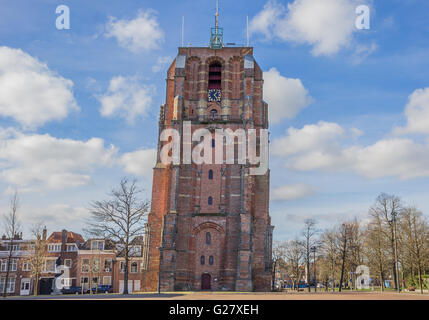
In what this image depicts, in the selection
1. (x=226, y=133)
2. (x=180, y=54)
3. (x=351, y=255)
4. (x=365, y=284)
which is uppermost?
(x=180, y=54)

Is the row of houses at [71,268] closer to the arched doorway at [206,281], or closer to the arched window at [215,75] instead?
the arched doorway at [206,281]

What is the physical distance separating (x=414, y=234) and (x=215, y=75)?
33661mm

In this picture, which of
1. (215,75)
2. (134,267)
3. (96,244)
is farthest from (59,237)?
(215,75)

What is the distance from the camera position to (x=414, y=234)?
5859cm

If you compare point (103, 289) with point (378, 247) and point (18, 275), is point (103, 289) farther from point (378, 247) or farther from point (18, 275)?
point (378, 247)

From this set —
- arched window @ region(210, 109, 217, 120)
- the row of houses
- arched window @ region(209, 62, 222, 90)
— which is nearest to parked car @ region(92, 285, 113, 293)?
the row of houses

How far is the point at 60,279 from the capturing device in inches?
2704

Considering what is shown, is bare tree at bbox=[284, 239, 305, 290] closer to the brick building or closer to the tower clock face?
the tower clock face

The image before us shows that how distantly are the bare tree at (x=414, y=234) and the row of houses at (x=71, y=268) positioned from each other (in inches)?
1481
